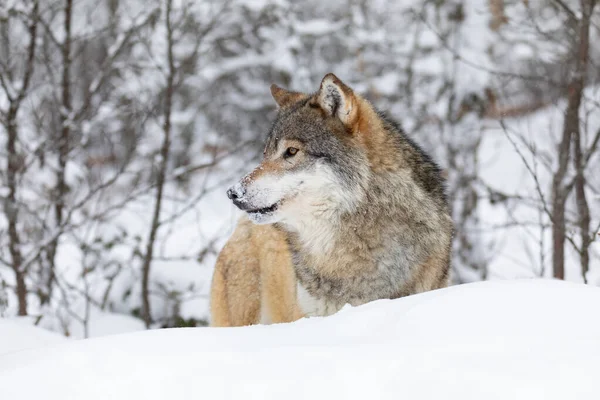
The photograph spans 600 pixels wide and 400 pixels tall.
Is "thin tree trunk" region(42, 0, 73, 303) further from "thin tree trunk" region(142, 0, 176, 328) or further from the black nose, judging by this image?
the black nose

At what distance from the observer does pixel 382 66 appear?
1712 centimetres

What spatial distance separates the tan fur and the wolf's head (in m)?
0.42

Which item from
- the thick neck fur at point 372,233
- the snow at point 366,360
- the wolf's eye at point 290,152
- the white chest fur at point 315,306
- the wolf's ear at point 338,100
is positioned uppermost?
→ the wolf's ear at point 338,100

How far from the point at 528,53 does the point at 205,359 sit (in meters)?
13.1

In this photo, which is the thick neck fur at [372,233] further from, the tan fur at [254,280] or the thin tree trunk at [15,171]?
the thin tree trunk at [15,171]

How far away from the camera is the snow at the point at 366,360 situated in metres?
2.06

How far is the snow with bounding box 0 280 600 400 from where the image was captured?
6.77 feet

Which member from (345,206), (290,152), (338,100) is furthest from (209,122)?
(345,206)

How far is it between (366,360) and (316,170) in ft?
7.05

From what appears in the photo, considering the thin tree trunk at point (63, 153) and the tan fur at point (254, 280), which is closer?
the tan fur at point (254, 280)

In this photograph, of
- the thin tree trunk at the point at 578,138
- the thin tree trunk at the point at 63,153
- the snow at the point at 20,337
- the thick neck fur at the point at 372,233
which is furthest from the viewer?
the thin tree trunk at the point at 63,153

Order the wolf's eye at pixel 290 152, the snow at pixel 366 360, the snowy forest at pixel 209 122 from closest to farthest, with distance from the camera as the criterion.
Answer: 1. the snow at pixel 366 360
2. the wolf's eye at pixel 290 152
3. the snowy forest at pixel 209 122

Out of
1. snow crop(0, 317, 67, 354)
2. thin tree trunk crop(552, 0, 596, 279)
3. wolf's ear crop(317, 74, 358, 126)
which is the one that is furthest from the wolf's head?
thin tree trunk crop(552, 0, 596, 279)

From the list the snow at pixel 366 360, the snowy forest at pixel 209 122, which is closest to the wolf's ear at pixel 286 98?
the snowy forest at pixel 209 122
